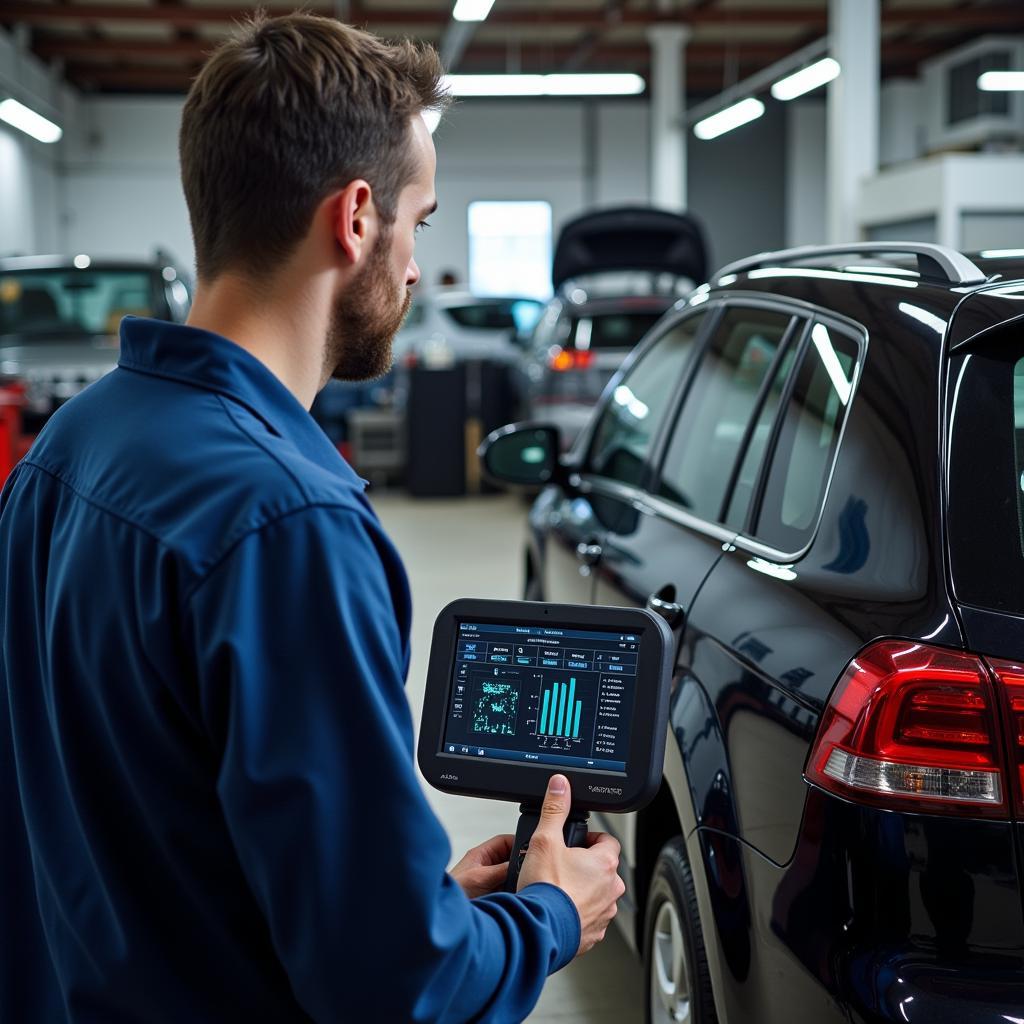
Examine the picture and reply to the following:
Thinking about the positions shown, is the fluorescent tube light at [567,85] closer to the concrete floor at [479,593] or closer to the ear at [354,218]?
the concrete floor at [479,593]

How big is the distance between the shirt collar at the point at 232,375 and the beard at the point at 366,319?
0.29 ft

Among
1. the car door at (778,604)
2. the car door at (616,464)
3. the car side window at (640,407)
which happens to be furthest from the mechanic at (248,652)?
the car side window at (640,407)

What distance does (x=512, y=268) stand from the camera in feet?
65.9

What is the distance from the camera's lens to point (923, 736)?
1469 mm

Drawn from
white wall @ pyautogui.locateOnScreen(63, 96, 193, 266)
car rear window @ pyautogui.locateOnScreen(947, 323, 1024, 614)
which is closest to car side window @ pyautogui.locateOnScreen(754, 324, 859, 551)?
car rear window @ pyautogui.locateOnScreen(947, 323, 1024, 614)

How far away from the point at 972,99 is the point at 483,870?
1824 cm

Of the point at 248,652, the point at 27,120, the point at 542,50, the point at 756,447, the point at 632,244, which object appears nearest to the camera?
the point at 248,652

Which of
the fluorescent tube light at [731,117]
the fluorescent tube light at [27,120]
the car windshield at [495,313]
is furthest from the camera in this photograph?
the fluorescent tube light at [731,117]

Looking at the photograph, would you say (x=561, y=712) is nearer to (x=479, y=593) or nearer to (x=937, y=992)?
(x=937, y=992)

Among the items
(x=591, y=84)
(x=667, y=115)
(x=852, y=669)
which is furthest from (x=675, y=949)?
(x=667, y=115)

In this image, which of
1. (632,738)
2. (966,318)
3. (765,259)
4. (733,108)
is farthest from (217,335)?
(733,108)

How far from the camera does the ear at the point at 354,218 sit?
1.03 m

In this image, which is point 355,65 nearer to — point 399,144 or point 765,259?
point 399,144

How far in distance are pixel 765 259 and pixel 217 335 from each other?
1.81 m
